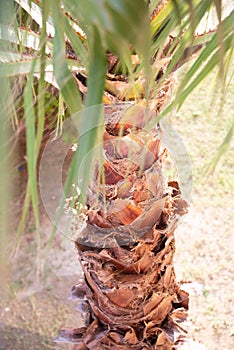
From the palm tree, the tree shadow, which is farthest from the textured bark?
the tree shadow

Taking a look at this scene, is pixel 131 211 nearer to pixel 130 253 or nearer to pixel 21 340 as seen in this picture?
pixel 130 253

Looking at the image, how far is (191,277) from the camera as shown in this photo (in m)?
2.55

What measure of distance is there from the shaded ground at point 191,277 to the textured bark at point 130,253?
68cm

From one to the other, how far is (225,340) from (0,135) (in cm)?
191

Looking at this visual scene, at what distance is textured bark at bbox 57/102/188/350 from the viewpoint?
4.29 feet

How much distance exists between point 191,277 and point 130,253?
47.2 inches

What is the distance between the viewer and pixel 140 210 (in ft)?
4.54

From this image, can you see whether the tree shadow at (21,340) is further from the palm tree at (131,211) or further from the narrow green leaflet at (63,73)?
the narrow green leaflet at (63,73)

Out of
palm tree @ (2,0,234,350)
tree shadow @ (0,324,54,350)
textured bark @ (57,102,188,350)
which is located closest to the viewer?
palm tree @ (2,0,234,350)

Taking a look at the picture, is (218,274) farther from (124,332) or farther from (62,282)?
(124,332)

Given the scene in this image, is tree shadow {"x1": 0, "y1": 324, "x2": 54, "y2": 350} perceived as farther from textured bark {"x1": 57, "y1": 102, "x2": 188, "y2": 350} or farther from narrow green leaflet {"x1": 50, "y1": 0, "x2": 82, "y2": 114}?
narrow green leaflet {"x1": 50, "y1": 0, "x2": 82, "y2": 114}

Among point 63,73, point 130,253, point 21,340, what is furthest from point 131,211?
point 21,340

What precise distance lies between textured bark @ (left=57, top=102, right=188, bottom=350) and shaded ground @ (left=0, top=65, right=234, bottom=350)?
684 millimetres

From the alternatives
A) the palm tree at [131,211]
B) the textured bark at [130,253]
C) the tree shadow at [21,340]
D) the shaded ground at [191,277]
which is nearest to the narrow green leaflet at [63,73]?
the palm tree at [131,211]
